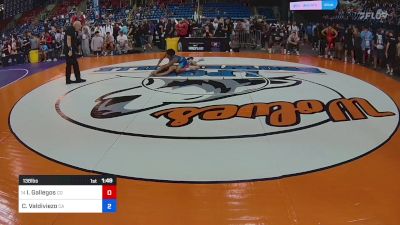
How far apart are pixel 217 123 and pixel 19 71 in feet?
26.7

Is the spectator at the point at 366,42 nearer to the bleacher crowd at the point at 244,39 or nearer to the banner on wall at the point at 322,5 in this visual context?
the bleacher crowd at the point at 244,39

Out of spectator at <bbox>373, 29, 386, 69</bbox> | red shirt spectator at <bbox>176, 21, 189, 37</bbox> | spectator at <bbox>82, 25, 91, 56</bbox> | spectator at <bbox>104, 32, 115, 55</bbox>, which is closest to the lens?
spectator at <bbox>373, 29, 386, 69</bbox>

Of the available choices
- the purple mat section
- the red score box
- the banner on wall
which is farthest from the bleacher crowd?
the red score box

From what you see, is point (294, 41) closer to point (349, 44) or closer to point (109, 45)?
point (349, 44)

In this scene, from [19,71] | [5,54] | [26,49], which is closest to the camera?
[19,71]

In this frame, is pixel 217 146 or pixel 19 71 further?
pixel 19 71

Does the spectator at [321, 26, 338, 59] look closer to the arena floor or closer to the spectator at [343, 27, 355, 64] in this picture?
the spectator at [343, 27, 355, 64]

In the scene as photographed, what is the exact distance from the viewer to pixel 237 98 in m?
7.41

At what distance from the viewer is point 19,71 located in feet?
38.4

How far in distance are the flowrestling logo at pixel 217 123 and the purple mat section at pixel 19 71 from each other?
1685 millimetres

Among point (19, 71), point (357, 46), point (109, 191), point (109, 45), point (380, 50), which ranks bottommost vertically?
point (109, 191)
